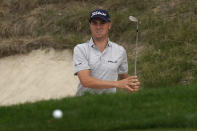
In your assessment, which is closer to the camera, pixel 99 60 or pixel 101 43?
pixel 99 60

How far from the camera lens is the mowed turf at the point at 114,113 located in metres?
5.42

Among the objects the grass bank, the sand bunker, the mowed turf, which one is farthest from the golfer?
the sand bunker

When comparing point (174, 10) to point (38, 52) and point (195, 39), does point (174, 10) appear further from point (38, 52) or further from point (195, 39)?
point (38, 52)

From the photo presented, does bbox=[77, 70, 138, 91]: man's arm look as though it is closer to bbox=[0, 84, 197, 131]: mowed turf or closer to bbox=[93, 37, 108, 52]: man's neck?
bbox=[0, 84, 197, 131]: mowed turf

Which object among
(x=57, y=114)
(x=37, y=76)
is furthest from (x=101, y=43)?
(x=37, y=76)

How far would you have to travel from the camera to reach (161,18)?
17422mm

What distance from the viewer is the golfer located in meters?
6.30

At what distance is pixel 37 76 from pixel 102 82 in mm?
10679

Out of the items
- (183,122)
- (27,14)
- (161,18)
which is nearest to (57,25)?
(27,14)

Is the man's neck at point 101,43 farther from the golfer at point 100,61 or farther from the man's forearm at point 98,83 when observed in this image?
the man's forearm at point 98,83

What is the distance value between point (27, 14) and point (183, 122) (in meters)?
14.7

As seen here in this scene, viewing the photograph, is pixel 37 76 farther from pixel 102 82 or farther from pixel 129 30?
pixel 102 82

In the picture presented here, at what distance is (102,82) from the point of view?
623 centimetres

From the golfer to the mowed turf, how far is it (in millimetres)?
173
